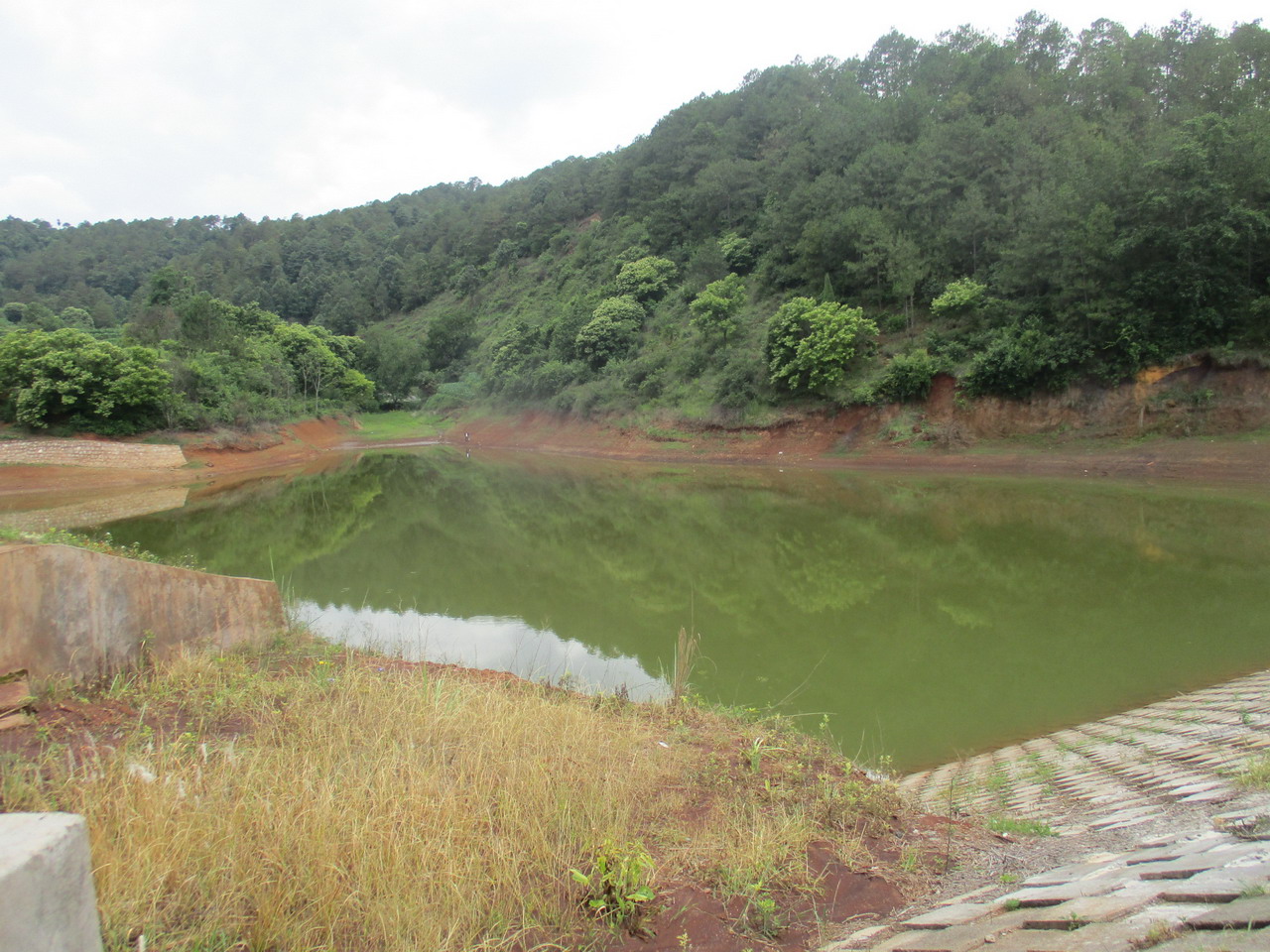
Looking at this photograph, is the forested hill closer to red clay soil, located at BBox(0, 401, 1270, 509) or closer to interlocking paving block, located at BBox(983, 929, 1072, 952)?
red clay soil, located at BBox(0, 401, 1270, 509)

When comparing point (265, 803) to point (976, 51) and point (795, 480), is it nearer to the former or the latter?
point (795, 480)

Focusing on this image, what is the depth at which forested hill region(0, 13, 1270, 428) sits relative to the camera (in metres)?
23.9

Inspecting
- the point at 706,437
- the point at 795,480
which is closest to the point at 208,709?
the point at 795,480

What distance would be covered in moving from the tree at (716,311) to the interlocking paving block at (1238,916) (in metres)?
37.4

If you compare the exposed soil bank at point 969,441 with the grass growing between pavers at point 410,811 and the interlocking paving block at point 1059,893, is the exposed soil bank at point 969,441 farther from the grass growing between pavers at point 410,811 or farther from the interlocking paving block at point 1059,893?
the interlocking paving block at point 1059,893

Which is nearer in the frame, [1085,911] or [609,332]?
[1085,911]

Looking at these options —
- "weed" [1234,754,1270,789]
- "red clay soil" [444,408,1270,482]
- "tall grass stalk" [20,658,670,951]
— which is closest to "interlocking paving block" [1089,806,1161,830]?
"weed" [1234,754,1270,789]

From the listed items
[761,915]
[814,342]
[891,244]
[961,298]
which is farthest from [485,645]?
[891,244]

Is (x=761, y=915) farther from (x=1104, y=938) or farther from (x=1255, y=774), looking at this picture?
(x=1255, y=774)

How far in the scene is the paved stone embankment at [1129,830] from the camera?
7.35 feet

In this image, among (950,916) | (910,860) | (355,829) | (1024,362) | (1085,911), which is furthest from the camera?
(1024,362)

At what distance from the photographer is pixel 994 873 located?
11.8 ft

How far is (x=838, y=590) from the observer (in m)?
11.8

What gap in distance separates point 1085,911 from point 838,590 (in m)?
9.56
